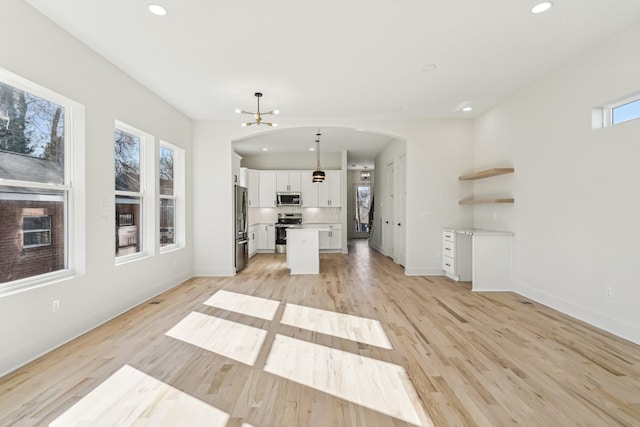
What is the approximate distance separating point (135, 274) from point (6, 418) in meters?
2.27

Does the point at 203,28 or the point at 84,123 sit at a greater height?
the point at 203,28

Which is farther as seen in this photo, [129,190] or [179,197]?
[179,197]

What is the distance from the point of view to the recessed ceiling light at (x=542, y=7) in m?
2.53

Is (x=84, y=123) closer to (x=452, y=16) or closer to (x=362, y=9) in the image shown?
(x=362, y=9)

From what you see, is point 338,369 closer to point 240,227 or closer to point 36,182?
point 36,182

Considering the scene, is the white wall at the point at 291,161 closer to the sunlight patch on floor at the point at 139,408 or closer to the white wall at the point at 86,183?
Answer: the white wall at the point at 86,183

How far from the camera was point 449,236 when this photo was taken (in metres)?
5.39

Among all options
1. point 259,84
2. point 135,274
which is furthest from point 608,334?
point 135,274

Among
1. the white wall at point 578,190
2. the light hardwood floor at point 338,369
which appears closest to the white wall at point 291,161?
the white wall at point 578,190

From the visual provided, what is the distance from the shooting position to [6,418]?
1790 millimetres

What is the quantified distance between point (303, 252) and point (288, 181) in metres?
3.39

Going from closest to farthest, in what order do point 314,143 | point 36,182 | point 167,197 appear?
point 36,182 → point 167,197 → point 314,143

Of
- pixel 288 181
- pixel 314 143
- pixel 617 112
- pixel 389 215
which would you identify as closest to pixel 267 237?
pixel 288 181

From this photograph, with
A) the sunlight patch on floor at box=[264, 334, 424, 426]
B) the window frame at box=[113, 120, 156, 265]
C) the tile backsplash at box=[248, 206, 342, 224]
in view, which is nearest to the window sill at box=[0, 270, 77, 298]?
the window frame at box=[113, 120, 156, 265]
